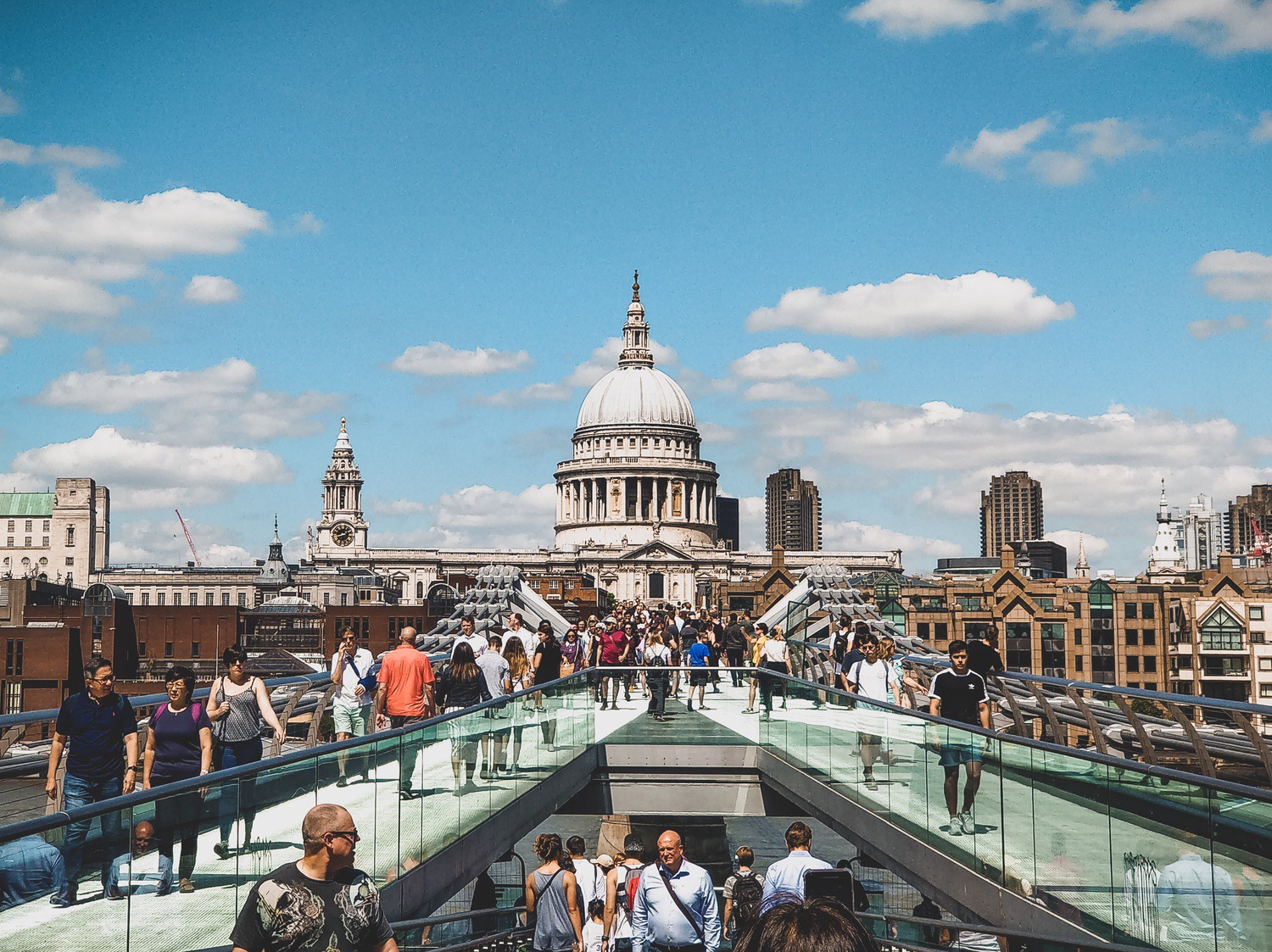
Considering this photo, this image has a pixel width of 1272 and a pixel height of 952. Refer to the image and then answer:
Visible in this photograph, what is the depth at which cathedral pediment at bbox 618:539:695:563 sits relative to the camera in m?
175

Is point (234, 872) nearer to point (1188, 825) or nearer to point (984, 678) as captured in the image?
point (1188, 825)

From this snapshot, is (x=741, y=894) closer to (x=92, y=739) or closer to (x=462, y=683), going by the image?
(x=462, y=683)

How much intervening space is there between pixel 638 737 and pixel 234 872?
1371cm

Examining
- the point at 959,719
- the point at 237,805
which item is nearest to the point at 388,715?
the point at 959,719

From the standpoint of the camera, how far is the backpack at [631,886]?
1187 centimetres

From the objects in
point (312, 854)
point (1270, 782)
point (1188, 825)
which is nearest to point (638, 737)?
point (1270, 782)

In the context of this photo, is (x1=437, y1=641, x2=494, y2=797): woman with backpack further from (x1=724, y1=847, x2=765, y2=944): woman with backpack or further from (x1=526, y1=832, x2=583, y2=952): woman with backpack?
(x1=526, y1=832, x2=583, y2=952): woman with backpack

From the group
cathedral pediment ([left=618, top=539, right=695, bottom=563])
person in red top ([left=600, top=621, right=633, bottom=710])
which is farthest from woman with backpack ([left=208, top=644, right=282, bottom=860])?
cathedral pediment ([left=618, top=539, right=695, bottom=563])

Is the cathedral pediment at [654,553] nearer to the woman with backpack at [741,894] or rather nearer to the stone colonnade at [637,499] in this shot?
the stone colonnade at [637,499]

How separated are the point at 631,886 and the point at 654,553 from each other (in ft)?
535

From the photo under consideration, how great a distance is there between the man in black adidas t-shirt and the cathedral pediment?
161 m

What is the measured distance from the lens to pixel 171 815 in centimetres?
772

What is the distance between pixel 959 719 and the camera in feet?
44.9

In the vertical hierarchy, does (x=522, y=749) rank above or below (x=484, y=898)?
above
